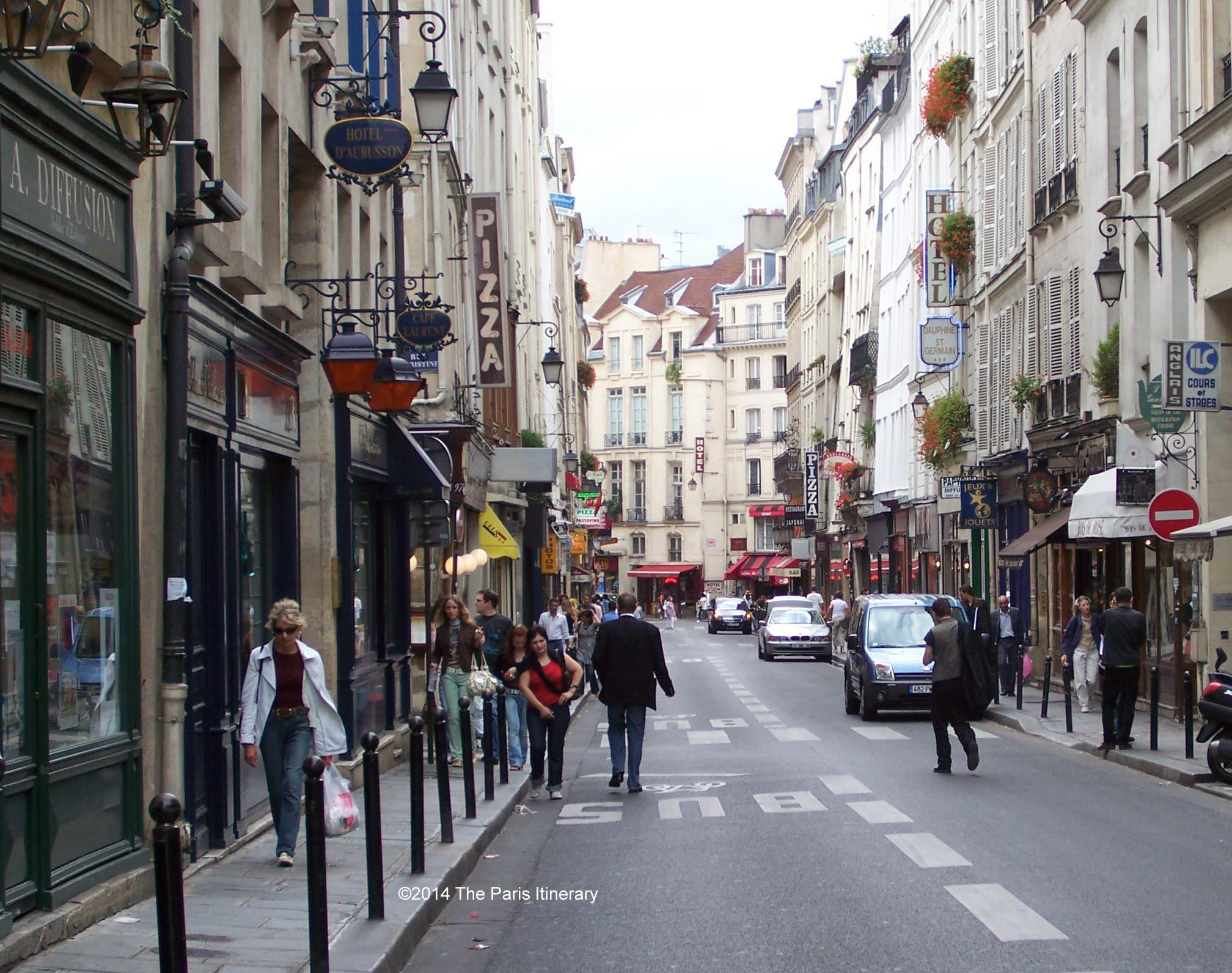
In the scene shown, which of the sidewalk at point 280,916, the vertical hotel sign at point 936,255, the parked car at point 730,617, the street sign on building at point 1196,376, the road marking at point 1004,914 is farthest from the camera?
the parked car at point 730,617

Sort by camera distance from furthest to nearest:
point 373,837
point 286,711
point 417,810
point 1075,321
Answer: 1. point 1075,321
2. point 286,711
3. point 417,810
4. point 373,837

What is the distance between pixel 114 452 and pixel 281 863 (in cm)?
297

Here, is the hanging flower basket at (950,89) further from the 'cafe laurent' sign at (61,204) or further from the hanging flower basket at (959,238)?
the 'cafe laurent' sign at (61,204)

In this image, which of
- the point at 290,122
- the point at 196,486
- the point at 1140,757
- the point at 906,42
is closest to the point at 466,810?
the point at 196,486

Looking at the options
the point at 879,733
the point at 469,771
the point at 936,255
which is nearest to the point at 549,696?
the point at 469,771

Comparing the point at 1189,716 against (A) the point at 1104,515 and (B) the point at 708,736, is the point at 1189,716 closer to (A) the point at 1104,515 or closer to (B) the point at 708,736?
(A) the point at 1104,515

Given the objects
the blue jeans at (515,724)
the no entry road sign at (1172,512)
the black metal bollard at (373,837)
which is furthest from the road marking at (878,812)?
the no entry road sign at (1172,512)

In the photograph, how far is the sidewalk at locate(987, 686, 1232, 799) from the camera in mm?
15664

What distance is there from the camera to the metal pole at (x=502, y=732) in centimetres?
1603

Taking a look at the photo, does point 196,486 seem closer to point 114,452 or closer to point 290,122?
point 114,452

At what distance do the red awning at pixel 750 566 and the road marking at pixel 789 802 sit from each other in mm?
79029

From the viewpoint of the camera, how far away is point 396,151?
14.2 metres

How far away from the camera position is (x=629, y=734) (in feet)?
51.9

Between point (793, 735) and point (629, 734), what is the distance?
704 cm
